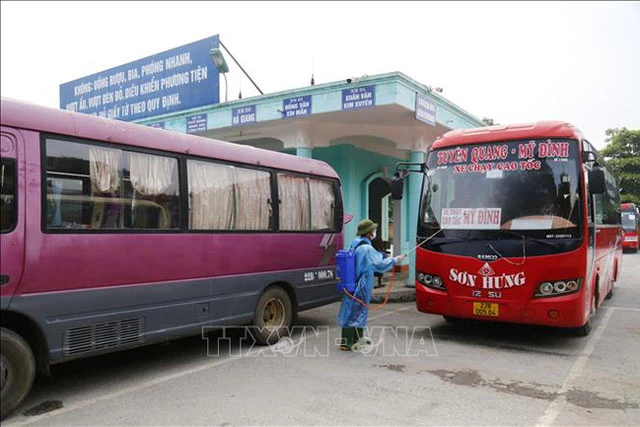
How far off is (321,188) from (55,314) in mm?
4297

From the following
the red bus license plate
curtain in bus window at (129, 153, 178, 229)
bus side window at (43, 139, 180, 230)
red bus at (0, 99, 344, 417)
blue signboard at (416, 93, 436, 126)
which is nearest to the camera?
red bus at (0, 99, 344, 417)

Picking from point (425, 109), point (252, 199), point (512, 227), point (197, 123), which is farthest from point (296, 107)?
point (512, 227)

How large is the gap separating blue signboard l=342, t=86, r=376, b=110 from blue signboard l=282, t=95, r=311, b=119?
0.86 m

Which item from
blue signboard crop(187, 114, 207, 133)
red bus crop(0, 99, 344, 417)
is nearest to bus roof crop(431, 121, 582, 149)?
red bus crop(0, 99, 344, 417)

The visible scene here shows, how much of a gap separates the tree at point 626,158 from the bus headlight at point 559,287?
93.5ft

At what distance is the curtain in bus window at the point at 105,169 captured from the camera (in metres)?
4.75

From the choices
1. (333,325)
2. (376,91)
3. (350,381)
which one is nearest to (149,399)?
(350,381)

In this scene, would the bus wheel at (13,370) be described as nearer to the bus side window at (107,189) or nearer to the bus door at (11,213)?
the bus door at (11,213)

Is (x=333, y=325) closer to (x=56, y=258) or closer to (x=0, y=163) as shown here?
(x=56, y=258)

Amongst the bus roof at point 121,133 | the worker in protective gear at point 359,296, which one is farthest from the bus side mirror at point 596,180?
the bus roof at point 121,133

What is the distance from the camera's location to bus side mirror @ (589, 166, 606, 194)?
6156 millimetres

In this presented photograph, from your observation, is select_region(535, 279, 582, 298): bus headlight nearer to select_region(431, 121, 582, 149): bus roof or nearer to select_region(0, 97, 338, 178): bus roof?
select_region(431, 121, 582, 149): bus roof

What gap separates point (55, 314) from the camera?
436cm

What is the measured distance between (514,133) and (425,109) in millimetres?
3682
